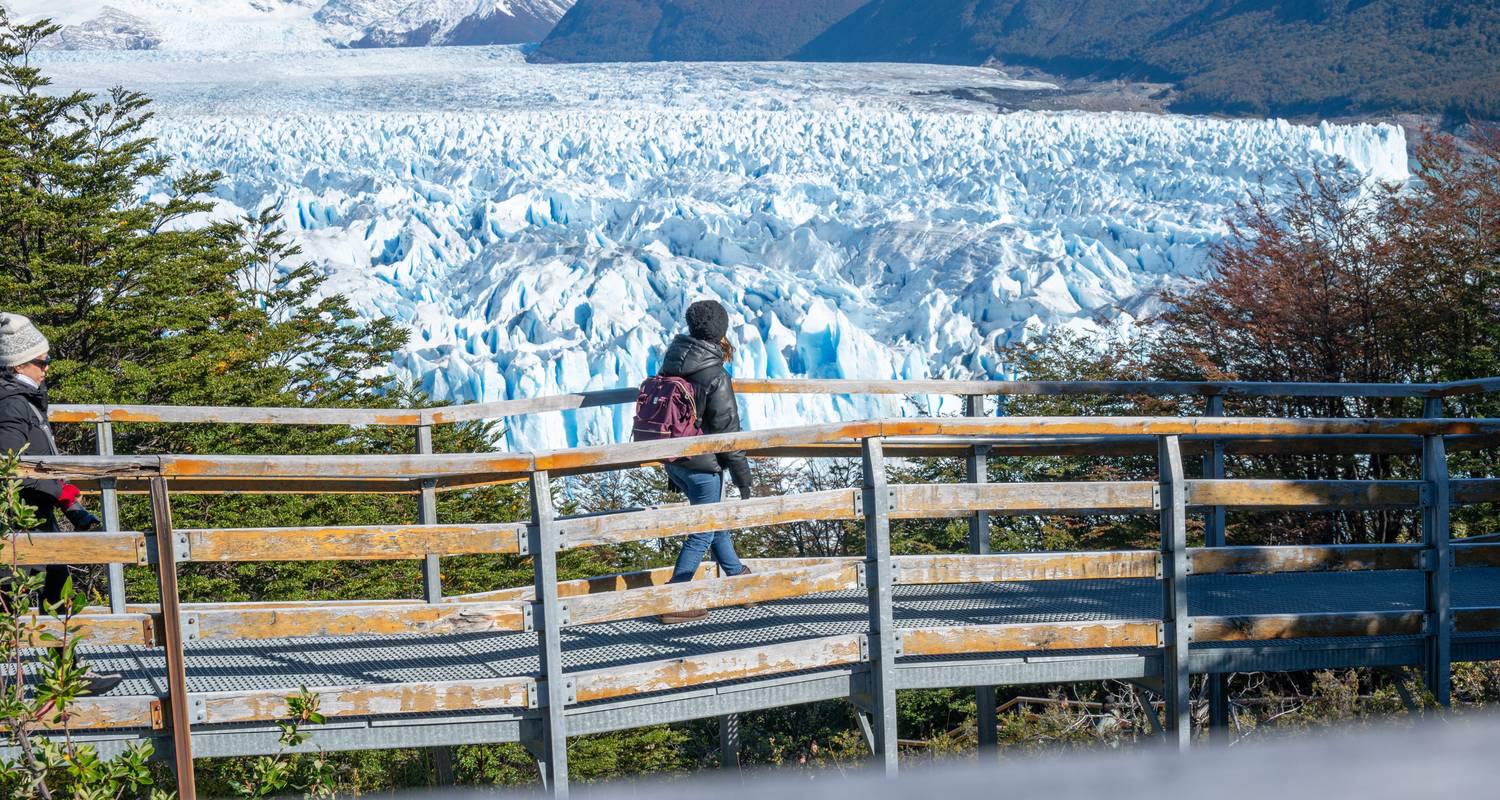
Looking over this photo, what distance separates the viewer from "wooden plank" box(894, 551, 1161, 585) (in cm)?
440

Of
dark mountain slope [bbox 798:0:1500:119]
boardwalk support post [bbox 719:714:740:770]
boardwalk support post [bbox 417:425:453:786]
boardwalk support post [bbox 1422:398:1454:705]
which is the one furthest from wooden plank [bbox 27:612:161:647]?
dark mountain slope [bbox 798:0:1500:119]

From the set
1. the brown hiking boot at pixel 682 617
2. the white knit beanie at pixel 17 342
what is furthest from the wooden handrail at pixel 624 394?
the brown hiking boot at pixel 682 617

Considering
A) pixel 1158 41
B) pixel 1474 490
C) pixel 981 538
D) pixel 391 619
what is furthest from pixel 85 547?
pixel 1158 41

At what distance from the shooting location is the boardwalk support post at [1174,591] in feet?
14.5

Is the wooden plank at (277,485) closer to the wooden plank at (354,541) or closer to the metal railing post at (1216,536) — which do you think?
the wooden plank at (354,541)

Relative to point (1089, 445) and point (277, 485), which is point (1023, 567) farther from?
point (277, 485)

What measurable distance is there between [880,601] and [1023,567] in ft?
1.60

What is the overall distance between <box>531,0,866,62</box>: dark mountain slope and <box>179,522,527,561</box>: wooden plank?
288ft

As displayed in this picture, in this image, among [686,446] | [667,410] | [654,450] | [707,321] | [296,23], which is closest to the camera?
[654,450]

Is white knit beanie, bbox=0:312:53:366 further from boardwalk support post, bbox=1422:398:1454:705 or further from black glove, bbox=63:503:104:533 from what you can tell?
boardwalk support post, bbox=1422:398:1454:705

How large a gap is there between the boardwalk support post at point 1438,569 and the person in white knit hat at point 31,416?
4137 millimetres

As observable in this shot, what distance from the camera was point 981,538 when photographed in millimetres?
5910

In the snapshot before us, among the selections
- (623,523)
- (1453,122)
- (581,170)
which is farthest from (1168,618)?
(1453,122)

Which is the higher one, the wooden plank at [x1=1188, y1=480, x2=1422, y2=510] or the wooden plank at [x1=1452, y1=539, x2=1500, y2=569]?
the wooden plank at [x1=1188, y1=480, x2=1422, y2=510]
